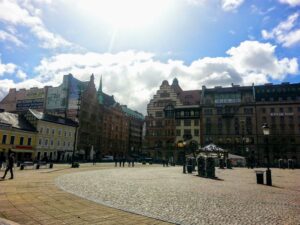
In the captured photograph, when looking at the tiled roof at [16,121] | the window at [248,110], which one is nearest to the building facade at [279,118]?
the window at [248,110]

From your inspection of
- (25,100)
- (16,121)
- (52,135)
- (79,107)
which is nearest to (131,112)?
(79,107)

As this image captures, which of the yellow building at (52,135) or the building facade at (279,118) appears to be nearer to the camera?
the yellow building at (52,135)

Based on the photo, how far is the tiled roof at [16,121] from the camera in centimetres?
5105

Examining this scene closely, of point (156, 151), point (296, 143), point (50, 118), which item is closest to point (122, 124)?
point (156, 151)

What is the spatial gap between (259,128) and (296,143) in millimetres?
9911

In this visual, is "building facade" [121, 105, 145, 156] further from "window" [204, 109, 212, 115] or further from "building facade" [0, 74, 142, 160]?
"window" [204, 109, 212, 115]

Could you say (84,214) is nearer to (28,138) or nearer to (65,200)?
(65,200)

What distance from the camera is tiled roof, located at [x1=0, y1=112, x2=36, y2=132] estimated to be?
5105cm

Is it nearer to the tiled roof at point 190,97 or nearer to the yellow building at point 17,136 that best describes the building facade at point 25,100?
the yellow building at point 17,136

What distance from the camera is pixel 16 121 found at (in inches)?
2143

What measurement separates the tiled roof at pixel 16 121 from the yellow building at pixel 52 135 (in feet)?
3.68

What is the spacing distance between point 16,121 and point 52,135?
380 inches

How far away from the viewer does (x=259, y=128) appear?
73.0 meters

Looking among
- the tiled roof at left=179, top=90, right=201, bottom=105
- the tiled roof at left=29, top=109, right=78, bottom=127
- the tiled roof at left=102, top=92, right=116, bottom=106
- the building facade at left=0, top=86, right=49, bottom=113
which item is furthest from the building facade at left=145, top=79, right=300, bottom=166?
the building facade at left=0, top=86, right=49, bottom=113
